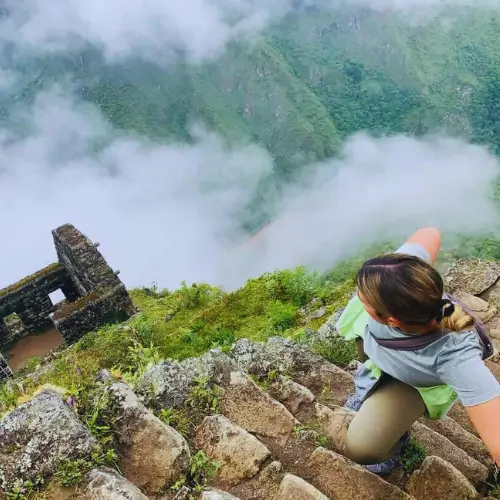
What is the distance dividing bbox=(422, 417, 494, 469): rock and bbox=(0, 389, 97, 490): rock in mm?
2449

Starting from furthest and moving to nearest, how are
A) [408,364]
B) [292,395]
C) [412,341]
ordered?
[292,395] < [408,364] < [412,341]

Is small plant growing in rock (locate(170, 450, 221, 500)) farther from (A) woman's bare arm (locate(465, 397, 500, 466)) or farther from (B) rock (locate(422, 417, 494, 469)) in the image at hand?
(B) rock (locate(422, 417, 494, 469))

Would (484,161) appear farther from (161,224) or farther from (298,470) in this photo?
(298,470)

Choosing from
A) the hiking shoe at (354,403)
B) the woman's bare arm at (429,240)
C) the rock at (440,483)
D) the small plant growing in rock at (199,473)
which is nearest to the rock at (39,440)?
the small plant growing in rock at (199,473)

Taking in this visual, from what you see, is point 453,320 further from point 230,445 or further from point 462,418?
point 462,418

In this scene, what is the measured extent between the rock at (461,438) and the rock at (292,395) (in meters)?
0.90

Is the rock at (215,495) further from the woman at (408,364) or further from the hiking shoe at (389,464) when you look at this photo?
the hiking shoe at (389,464)

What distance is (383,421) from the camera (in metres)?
2.95

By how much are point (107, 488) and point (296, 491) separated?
92 cm

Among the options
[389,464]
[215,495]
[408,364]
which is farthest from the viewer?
[389,464]

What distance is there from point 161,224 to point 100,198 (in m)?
26.3

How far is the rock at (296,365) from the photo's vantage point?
161 inches

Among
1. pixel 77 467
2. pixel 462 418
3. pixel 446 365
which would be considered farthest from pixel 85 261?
pixel 446 365

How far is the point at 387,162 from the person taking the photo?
122m
